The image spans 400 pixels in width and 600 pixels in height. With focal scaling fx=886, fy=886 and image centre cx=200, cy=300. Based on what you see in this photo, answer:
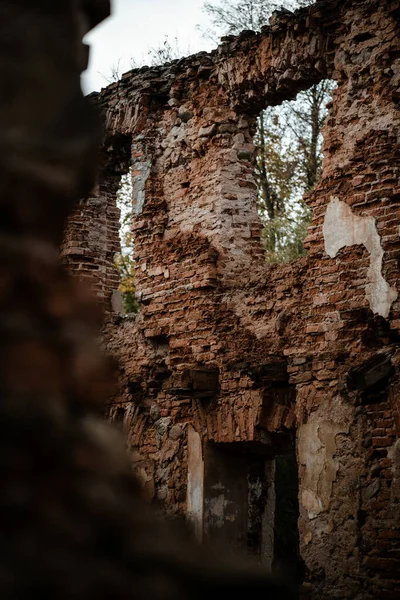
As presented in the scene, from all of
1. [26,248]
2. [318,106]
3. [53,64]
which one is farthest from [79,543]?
[318,106]

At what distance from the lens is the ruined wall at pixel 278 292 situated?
6703mm

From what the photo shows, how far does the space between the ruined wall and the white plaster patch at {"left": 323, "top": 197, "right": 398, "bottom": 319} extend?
13mm

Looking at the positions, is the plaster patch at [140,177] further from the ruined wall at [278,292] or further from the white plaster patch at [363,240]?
the white plaster patch at [363,240]

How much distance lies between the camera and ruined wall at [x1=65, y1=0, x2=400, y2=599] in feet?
22.0

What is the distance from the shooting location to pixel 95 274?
10.3m

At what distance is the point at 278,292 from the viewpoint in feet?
25.5

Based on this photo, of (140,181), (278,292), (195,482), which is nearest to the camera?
(278,292)

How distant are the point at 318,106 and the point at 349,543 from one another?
42.4 ft

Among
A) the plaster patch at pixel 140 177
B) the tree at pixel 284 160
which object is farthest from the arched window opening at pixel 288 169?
the plaster patch at pixel 140 177

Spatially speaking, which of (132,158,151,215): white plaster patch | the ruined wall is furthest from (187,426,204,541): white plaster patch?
(132,158,151,215): white plaster patch

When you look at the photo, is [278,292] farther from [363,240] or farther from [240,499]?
[240,499]

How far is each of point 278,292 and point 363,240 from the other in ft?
3.48

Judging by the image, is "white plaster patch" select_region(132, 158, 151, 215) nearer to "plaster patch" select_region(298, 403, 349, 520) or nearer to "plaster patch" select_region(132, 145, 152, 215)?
"plaster patch" select_region(132, 145, 152, 215)

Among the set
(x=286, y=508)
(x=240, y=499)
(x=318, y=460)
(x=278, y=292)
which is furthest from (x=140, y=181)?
(x=286, y=508)
